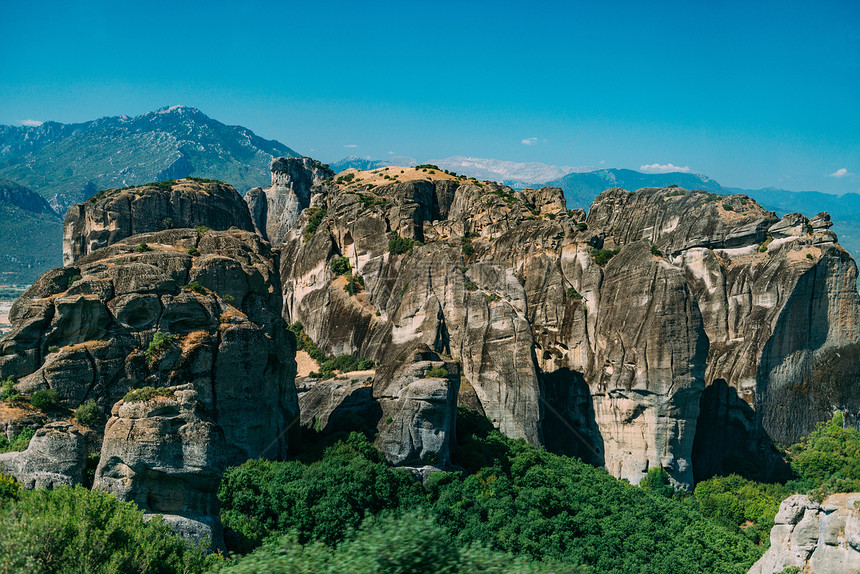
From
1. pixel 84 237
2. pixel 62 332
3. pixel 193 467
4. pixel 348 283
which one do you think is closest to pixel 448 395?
pixel 193 467

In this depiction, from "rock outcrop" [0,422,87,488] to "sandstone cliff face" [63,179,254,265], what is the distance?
110ft

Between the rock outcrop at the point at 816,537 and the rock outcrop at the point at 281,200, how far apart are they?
86181mm

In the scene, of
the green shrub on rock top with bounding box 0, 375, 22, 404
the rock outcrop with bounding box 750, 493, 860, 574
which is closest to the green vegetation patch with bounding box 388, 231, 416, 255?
the green shrub on rock top with bounding box 0, 375, 22, 404

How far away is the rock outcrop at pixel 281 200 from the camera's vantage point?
10950cm

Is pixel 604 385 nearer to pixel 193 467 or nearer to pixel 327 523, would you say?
pixel 327 523

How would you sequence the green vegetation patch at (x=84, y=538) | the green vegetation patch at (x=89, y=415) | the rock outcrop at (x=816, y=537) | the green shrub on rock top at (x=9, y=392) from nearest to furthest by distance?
1. the green vegetation patch at (x=84, y=538)
2. the green vegetation patch at (x=89, y=415)
3. the green shrub on rock top at (x=9, y=392)
4. the rock outcrop at (x=816, y=537)

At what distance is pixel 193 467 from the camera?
84.6ft

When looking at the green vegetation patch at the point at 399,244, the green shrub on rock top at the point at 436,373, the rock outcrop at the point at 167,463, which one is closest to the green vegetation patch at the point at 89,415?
the rock outcrop at the point at 167,463

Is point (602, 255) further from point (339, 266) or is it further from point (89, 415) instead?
point (89, 415)

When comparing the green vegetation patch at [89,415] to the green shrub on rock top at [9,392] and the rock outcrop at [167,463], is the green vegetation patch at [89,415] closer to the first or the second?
the green shrub on rock top at [9,392]

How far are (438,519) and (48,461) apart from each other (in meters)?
18.4

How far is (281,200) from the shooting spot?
113 meters

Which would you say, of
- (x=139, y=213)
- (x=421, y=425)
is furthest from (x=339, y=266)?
(x=421, y=425)

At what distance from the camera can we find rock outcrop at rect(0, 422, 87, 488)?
25.8 metres
